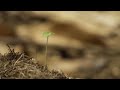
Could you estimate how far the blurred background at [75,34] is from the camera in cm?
471

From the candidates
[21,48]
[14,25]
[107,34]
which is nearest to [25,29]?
[14,25]

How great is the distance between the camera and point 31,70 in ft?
8.83

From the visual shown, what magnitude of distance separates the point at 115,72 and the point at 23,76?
1988mm

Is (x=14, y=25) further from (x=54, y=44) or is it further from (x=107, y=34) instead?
(x=107, y=34)

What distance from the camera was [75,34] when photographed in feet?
16.2

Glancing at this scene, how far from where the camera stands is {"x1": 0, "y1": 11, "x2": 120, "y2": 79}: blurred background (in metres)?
4.71

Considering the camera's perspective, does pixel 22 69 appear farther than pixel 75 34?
No

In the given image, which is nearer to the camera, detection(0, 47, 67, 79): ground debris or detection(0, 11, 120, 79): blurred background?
detection(0, 47, 67, 79): ground debris

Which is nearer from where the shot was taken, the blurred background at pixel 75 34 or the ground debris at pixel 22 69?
the ground debris at pixel 22 69
